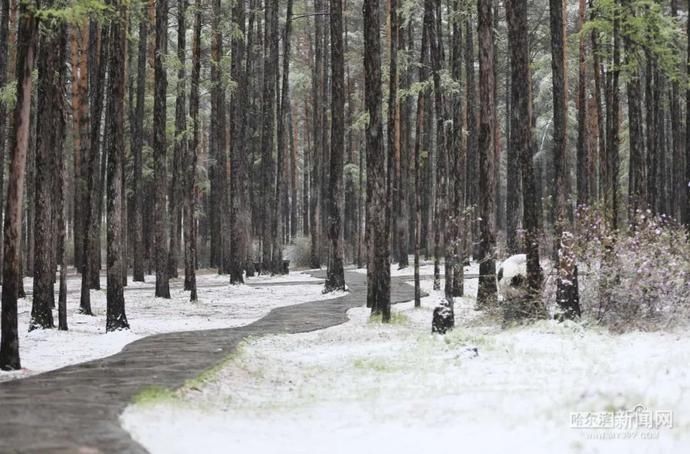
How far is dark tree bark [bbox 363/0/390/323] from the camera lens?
51.9 ft

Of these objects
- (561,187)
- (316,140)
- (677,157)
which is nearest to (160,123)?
(561,187)

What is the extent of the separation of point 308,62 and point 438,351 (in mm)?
37990

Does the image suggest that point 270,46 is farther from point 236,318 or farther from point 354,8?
point 236,318

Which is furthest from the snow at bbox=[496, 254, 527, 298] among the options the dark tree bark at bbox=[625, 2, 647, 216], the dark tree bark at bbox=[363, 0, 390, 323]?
the dark tree bark at bbox=[625, 2, 647, 216]

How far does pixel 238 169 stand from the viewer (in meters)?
28.1

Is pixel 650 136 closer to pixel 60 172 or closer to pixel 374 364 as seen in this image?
pixel 374 364

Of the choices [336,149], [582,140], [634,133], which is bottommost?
[582,140]

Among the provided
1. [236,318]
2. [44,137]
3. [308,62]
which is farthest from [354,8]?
[44,137]

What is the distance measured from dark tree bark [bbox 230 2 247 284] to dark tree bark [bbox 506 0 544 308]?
15358mm

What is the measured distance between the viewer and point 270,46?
3234 cm

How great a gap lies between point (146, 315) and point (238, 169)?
10992 mm

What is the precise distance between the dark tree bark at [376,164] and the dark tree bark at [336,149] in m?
6.13

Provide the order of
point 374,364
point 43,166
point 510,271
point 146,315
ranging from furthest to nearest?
point 146,315, point 510,271, point 43,166, point 374,364

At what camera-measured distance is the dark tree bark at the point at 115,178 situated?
1441 cm
